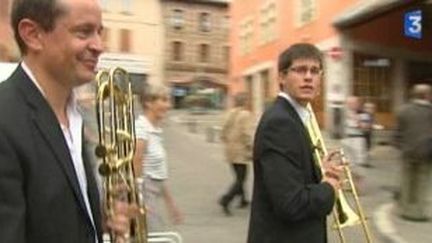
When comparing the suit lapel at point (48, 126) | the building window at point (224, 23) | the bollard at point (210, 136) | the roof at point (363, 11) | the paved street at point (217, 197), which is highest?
the building window at point (224, 23)

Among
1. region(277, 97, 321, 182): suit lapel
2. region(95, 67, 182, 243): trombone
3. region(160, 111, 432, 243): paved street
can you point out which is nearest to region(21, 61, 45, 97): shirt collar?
region(95, 67, 182, 243): trombone

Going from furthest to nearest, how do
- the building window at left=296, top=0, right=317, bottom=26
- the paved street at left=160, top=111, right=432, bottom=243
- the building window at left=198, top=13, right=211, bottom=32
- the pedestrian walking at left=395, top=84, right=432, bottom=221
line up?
the building window at left=198, top=13, right=211, bottom=32
the building window at left=296, top=0, right=317, bottom=26
the pedestrian walking at left=395, top=84, right=432, bottom=221
the paved street at left=160, top=111, right=432, bottom=243

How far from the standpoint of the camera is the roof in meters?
18.9

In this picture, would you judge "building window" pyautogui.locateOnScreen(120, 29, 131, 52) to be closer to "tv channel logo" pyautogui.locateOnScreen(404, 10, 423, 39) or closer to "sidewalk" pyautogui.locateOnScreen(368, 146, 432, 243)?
"tv channel logo" pyautogui.locateOnScreen(404, 10, 423, 39)

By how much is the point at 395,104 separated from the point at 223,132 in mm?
15785

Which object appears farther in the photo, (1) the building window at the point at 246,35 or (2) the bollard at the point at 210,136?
(1) the building window at the point at 246,35

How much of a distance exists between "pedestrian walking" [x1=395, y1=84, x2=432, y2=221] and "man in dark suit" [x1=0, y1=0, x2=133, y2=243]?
7406 millimetres

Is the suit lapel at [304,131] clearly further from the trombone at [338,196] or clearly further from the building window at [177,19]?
the building window at [177,19]

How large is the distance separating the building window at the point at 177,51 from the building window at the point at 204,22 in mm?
2672

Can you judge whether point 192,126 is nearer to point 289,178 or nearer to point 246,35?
point 246,35

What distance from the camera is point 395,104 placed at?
84.2 feet

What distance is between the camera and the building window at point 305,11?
91.4 feet

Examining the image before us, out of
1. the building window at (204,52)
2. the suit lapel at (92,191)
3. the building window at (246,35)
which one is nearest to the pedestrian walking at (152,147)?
the suit lapel at (92,191)

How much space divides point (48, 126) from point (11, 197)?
0.69 ft
